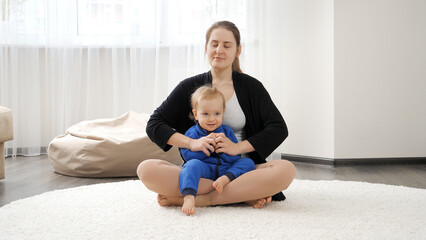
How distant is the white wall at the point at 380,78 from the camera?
3209mm

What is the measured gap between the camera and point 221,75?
6.91 feet

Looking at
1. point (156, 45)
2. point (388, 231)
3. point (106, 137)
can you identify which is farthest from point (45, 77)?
point (388, 231)

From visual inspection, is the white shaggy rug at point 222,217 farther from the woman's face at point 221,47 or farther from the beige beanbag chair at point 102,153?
the woman's face at point 221,47

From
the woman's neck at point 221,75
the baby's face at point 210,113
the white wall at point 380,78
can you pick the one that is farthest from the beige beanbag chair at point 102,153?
the white wall at point 380,78

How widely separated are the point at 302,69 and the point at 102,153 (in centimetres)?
161

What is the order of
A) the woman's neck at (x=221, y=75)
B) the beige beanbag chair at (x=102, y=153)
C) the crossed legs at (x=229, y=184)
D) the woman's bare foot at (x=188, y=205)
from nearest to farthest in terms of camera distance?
the woman's bare foot at (x=188, y=205), the crossed legs at (x=229, y=184), the woman's neck at (x=221, y=75), the beige beanbag chair at (x=102, y=153)

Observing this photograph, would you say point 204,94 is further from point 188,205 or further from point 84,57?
point 84,57

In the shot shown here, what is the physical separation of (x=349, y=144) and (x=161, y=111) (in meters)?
1.73

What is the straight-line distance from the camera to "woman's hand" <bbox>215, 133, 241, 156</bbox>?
6.05 feet

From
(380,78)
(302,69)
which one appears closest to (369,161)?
(380,78)

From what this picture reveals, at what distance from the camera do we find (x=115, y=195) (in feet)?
7.07

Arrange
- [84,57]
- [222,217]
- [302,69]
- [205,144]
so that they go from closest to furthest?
1. [222,217]
2. [205,144]
3. [302,69]
4. [84,57]

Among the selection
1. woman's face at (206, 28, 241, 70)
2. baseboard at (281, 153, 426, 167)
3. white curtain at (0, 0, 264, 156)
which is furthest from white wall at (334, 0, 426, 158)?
woman's face at (206, 28, 241, 70)

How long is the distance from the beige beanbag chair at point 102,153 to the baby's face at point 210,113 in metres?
1.00
